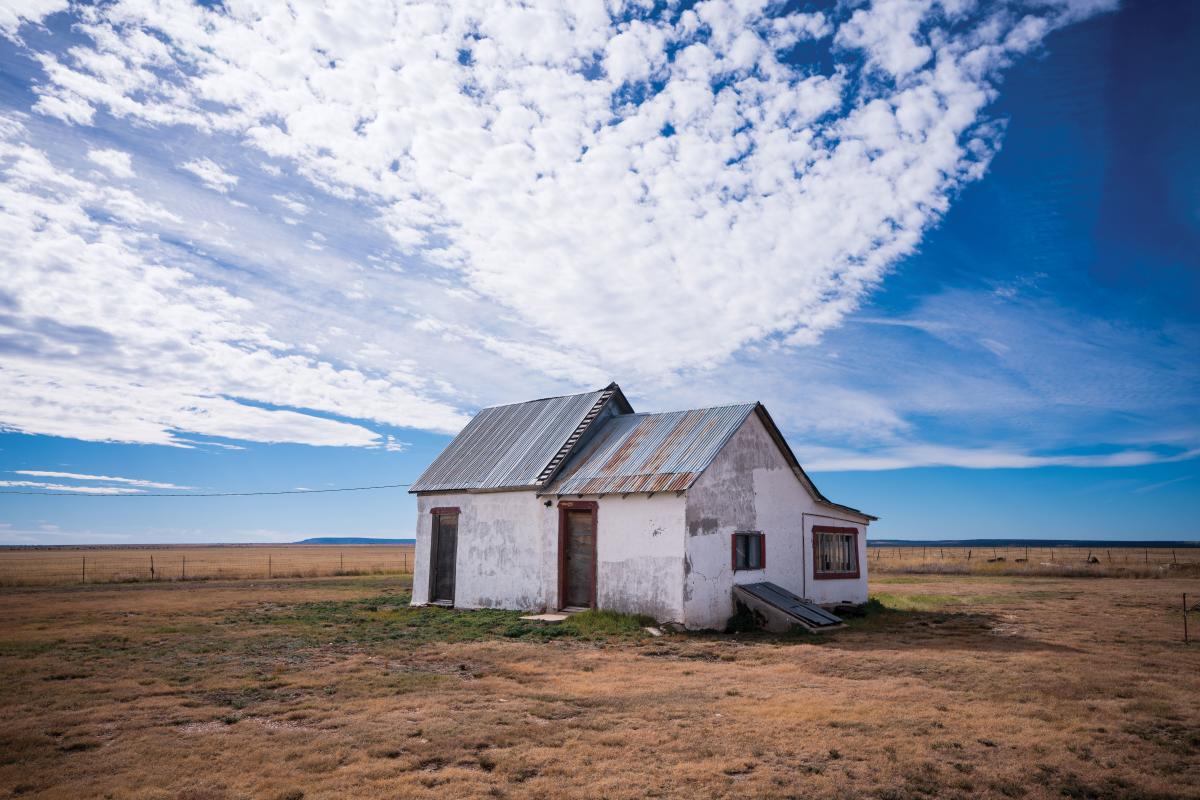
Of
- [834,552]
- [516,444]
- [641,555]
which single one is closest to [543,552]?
[641,555]

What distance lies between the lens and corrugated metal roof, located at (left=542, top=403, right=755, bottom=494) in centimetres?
1938

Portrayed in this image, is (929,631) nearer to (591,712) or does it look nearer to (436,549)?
(591,712)

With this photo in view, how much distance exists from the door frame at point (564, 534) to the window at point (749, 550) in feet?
12.1

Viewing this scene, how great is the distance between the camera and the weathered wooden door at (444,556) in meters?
24.4

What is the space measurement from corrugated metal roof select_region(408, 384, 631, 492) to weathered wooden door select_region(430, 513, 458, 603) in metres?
1.12

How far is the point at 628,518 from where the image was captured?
1972 centimetres

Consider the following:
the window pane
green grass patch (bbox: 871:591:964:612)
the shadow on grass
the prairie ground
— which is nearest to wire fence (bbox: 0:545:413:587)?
the prairie ground

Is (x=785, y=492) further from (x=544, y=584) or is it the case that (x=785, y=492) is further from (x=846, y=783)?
(x=846, y=783)

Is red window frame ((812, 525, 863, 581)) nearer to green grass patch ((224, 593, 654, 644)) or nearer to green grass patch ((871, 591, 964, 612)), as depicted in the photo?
green grass patch ((871, 591, 964, 612))

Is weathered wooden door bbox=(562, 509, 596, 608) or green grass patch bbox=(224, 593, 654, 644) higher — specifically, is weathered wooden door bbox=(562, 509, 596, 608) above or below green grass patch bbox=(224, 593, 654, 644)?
above

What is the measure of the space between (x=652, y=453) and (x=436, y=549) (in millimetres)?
8752

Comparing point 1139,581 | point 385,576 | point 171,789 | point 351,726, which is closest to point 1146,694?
point 351,726

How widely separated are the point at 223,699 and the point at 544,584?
1133cm

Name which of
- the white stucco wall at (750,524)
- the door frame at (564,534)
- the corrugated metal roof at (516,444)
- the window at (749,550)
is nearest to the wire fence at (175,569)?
the corrugated metal roof at (516,444)
